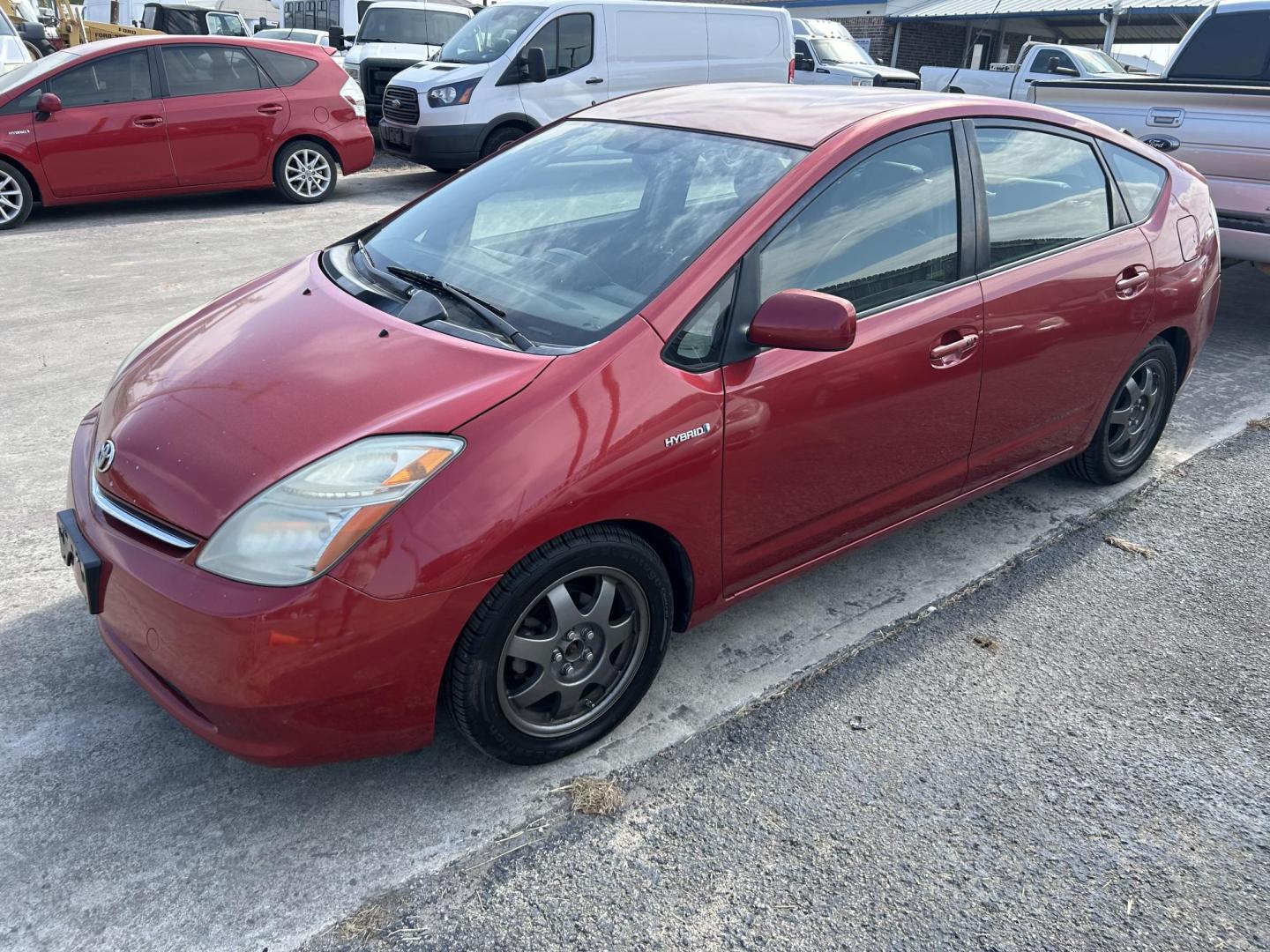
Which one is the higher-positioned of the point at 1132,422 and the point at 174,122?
the point at 174,122

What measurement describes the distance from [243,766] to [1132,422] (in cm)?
373

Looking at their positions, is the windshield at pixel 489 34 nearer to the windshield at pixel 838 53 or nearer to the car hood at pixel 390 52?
the car hood at pixel 390 52

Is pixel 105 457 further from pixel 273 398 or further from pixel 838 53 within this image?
pixel 838 53

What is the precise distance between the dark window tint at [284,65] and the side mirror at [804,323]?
8880mm

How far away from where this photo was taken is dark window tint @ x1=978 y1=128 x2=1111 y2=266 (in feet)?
11.5

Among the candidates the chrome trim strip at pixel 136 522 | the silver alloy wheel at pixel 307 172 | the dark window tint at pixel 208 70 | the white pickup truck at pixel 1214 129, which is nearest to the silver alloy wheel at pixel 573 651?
the chrome trim strip at pixel 136 522

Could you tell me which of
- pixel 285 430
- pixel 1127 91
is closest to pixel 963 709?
pixel 285 430

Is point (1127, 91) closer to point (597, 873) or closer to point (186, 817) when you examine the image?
point (597, 873)

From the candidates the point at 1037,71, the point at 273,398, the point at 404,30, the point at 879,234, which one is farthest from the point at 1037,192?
the point at 1037,71

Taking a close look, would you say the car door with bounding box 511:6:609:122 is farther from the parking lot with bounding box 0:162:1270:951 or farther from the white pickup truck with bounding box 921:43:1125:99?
the white pickup truck with bounding box 921:43:1125:99

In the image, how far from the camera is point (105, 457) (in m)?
2.63

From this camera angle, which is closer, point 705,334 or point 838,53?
point 705,334

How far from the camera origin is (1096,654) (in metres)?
3.31

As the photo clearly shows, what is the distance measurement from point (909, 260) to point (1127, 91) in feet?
15.4
